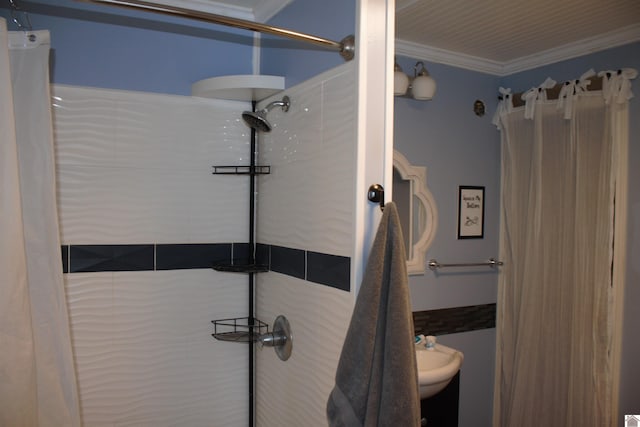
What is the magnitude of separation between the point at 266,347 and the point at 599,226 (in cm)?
178

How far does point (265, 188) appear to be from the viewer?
212 cm

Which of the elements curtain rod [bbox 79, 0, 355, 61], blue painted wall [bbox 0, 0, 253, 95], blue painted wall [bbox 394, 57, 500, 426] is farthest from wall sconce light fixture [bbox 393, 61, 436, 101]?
curtain rod [bbox 79, 0, 355, 61]

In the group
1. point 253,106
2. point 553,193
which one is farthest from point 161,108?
point 553,193

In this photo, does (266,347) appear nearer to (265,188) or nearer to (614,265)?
(265,188)

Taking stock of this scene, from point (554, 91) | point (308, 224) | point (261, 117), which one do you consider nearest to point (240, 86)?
point (261, 117)

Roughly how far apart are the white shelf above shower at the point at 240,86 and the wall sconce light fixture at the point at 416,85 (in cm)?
80

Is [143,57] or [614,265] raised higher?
[143,57]

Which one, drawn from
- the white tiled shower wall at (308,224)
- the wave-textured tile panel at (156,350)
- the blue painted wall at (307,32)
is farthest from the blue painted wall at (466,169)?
the wave-textured tile panel at (156,350)

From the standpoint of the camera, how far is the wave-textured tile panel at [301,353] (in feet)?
5.13

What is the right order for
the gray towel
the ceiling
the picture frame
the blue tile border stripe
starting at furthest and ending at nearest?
the picture frame, the ceiling, the blue tile border stripe, the gray towel

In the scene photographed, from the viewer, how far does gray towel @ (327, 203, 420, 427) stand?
4.13ft

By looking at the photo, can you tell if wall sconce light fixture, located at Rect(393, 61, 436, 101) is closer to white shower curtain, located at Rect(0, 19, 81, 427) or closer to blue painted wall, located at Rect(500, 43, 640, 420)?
blue painted wall, located at Rect(500, 43, 640, 420)

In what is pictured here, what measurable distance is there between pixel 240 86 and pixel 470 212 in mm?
1690

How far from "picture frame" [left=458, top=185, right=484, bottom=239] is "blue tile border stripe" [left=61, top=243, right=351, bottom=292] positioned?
1.36 meters
